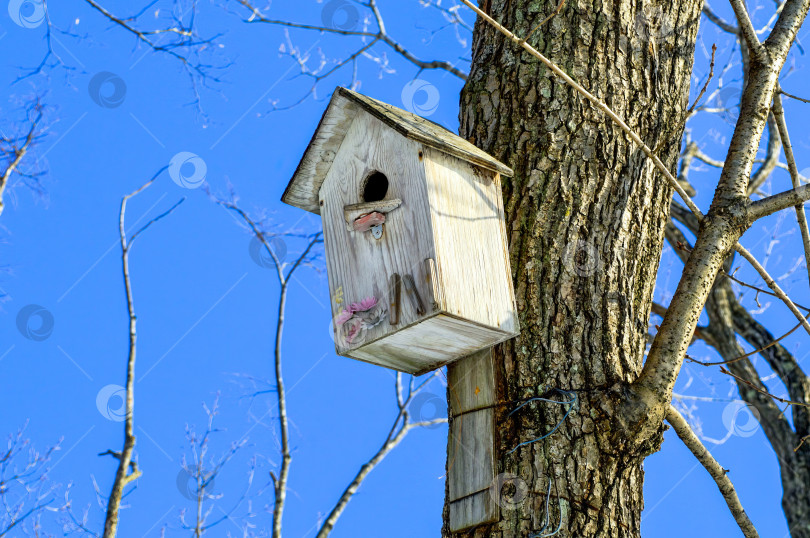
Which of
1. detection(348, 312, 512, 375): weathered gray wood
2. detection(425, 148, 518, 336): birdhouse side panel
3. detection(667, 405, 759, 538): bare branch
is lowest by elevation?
detection(667, 405, 759, 538): bare branch

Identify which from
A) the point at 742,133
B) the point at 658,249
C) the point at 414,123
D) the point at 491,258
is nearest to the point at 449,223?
the point at 491,258

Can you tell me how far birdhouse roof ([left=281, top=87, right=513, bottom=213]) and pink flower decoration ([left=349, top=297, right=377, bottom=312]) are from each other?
50 cm

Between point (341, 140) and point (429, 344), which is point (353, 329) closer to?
point (429, 344)

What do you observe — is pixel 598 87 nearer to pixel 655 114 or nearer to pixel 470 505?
pixel 655 114

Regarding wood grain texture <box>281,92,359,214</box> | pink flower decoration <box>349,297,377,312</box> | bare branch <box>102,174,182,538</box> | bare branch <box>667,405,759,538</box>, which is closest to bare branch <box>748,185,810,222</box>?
bare branch <box>667,405,759,538</box>

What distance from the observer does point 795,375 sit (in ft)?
20.2

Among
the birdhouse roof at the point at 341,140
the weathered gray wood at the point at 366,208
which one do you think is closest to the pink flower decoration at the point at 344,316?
the weathered gray wood at the point at 366,208

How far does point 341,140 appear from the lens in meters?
2.91

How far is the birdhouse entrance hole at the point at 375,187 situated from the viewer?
2.74 meters

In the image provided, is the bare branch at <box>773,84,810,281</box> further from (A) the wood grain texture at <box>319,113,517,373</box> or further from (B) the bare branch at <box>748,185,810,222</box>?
(A) the wood grain texture at <box>319,113,517,373</box>

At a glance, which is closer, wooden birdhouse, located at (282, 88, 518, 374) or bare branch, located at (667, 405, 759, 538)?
wooden birdhouse, located at (282, 88, 518, 374)

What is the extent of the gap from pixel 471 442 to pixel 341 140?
3.65 ft

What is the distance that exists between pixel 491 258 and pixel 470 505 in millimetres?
742

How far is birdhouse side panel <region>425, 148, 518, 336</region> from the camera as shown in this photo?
2.40 m
